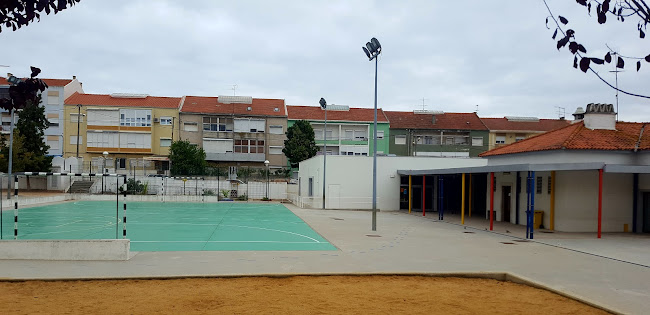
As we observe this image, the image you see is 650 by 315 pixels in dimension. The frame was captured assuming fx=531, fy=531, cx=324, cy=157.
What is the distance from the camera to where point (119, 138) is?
5969cm

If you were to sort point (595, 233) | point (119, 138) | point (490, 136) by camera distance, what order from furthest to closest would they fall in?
1. point (490, 136)
2. point (119, 138)
3. point (595, 233)

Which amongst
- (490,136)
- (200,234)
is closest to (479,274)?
(200,234)

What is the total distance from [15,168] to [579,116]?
4210 cm

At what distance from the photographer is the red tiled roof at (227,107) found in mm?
→ 61875

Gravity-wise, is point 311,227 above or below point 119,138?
below

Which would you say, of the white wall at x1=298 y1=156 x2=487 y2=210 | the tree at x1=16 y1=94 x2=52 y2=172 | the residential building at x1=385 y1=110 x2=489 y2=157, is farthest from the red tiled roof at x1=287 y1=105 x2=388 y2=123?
the tree at x1=16 y1=94 x2=52 y2=172

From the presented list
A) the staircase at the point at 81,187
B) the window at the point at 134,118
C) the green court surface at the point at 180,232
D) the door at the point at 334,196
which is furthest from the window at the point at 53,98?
A: the door at the point at 334,196

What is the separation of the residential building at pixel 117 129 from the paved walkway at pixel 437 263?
46.5m

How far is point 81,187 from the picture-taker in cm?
4816

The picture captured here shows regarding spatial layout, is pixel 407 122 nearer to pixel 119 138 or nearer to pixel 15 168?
pixel 119 138

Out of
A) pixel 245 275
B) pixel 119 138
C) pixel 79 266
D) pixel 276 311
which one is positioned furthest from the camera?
pixel 119 138

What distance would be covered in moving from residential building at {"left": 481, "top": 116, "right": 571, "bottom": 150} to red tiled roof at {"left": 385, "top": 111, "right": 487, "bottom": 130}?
82.9 inches

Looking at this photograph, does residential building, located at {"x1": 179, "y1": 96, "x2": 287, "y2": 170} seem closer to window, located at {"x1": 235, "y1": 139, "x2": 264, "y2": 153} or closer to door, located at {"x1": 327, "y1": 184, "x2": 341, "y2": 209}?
window, located at {"x1": 235, "y1": 139, "x2": 264, "y2": 153}

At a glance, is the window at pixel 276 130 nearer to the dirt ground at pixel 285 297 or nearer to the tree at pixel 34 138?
the tree at pixel 34 138
